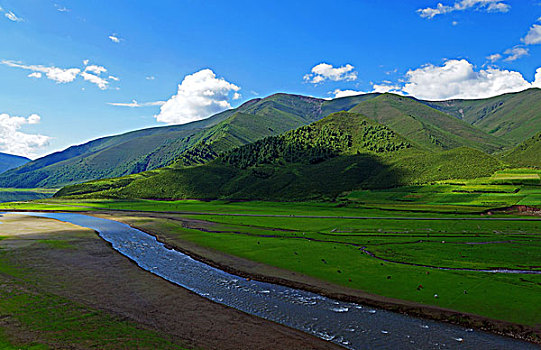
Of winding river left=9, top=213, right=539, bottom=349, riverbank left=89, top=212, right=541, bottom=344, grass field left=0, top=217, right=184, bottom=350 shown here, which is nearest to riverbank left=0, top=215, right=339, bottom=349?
grass field left=0, top=217, right=184, bottom=350

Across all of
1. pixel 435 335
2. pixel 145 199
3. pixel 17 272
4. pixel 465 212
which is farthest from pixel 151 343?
pixel 145 199

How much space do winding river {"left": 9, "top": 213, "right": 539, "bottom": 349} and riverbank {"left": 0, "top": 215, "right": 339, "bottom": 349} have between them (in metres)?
1.70

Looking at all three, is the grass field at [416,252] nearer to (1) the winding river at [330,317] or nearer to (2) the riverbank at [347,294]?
(2) the riverbank at [347,294]

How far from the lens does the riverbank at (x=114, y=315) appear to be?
21.4 m

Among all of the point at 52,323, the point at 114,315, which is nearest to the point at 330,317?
the point at 114,315

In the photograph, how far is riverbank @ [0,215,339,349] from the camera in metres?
21.4

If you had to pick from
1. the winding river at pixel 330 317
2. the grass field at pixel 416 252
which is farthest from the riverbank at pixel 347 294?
the grass field at pixel 416 252

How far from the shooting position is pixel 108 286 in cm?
3369

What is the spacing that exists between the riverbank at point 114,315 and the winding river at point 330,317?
1697 mm

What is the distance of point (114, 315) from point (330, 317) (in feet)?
57.9

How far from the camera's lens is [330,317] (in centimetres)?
2661

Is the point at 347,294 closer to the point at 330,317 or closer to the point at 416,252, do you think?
the point at 330,317

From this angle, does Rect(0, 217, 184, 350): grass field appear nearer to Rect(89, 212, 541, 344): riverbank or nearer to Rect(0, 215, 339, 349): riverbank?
Rect(0, 215, 339, 349): riverbank

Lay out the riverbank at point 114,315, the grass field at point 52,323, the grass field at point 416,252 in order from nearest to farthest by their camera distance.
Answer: the grass field at point 52,323
the riverbank at point 114,315
the grass field at point 416,252
